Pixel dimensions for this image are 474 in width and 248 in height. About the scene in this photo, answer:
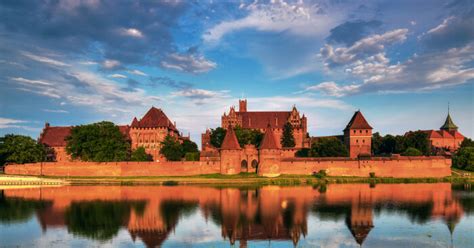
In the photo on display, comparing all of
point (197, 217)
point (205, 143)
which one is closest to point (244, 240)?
point (197, 217)

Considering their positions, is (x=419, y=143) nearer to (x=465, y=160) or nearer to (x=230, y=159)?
(x=465, y=160)

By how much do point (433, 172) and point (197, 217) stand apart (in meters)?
33.6

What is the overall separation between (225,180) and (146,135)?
2043 centimetres

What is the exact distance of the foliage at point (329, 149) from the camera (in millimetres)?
51031

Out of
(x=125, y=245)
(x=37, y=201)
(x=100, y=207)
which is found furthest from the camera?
(x=37, y=201)

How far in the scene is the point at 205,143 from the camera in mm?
65250

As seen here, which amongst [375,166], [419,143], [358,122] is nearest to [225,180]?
[375,166]

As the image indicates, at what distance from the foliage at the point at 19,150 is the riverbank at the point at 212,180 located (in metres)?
3.53

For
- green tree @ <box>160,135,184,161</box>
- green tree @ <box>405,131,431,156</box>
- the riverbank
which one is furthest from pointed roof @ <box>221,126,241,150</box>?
green tree @ <box>405,131,431,156</box>

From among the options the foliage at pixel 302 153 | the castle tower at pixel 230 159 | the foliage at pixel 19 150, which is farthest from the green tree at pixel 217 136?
the foliage at pixel 19 150

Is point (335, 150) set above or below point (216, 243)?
above

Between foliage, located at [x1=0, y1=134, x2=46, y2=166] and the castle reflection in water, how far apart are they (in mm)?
15348

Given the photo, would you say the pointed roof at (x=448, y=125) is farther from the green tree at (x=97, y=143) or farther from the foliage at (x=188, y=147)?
the green tree at (x=97, y=143)

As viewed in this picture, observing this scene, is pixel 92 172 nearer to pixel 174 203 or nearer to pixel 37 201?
pixel 37 201
